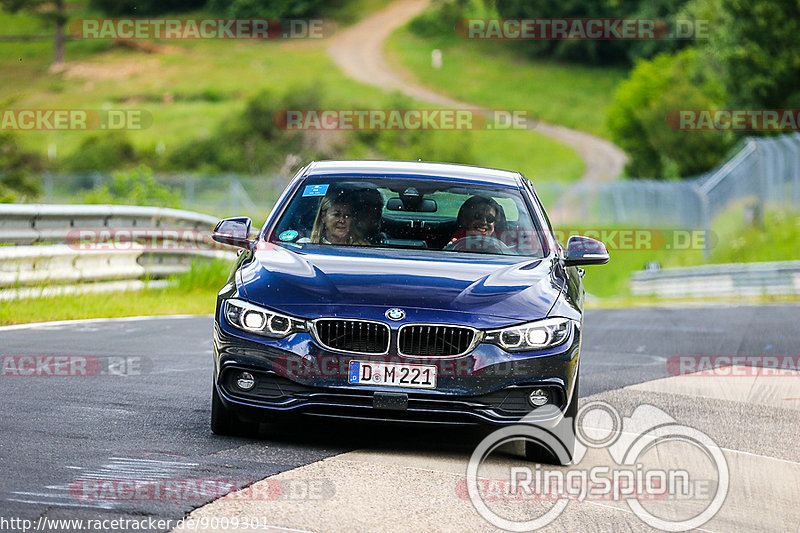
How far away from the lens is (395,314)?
6.83 m

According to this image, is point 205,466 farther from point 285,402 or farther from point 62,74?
point 62,74

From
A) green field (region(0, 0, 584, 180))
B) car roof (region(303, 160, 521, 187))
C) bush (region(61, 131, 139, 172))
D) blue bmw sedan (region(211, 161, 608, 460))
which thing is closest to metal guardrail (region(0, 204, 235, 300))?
car roof (region(303, 160, 521, 187))

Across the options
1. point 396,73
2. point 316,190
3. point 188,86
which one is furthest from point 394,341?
point 396,73

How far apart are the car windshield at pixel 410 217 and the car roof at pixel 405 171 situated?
63mm

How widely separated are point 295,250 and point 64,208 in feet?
26.5

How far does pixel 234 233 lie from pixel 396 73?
111m

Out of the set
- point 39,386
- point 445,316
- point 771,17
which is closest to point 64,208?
point 39,386

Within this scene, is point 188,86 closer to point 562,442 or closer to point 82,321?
point 82,321

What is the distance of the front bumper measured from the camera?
268 inches

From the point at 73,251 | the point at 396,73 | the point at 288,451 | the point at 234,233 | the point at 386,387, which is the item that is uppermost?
the point at 396,73

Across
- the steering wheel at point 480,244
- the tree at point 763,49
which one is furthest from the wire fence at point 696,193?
the steering wheel at point 480,244

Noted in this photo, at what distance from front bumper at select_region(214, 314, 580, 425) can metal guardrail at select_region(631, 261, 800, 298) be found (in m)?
19.0

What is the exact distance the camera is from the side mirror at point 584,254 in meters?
8.24

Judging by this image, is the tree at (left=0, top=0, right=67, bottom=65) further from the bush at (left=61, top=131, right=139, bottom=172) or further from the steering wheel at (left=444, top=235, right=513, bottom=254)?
the steering wheel at (left=444, top=235, right=513, bottom=254)
